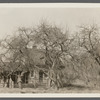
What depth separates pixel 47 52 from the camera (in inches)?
53.2

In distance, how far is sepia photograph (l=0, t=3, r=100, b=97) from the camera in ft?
4.40

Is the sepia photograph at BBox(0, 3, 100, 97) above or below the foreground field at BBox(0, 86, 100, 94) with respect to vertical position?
above

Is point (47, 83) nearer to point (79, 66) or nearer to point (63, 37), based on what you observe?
point (79, 66)

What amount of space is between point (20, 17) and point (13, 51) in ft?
0.98

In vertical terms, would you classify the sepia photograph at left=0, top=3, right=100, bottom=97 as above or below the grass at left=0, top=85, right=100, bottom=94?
above

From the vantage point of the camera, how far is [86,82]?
1354 millimetres

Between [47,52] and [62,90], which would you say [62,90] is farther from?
[47,52]

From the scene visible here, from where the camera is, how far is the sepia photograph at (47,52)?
1.34m

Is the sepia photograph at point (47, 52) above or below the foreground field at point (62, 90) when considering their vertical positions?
above

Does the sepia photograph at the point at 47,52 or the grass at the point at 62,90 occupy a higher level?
the sepia photograph at the point at 47,52

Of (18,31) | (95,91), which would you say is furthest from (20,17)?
(95,91)

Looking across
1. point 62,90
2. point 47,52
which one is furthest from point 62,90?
point 47,52

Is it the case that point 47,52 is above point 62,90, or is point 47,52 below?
above

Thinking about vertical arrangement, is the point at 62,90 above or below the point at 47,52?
below
